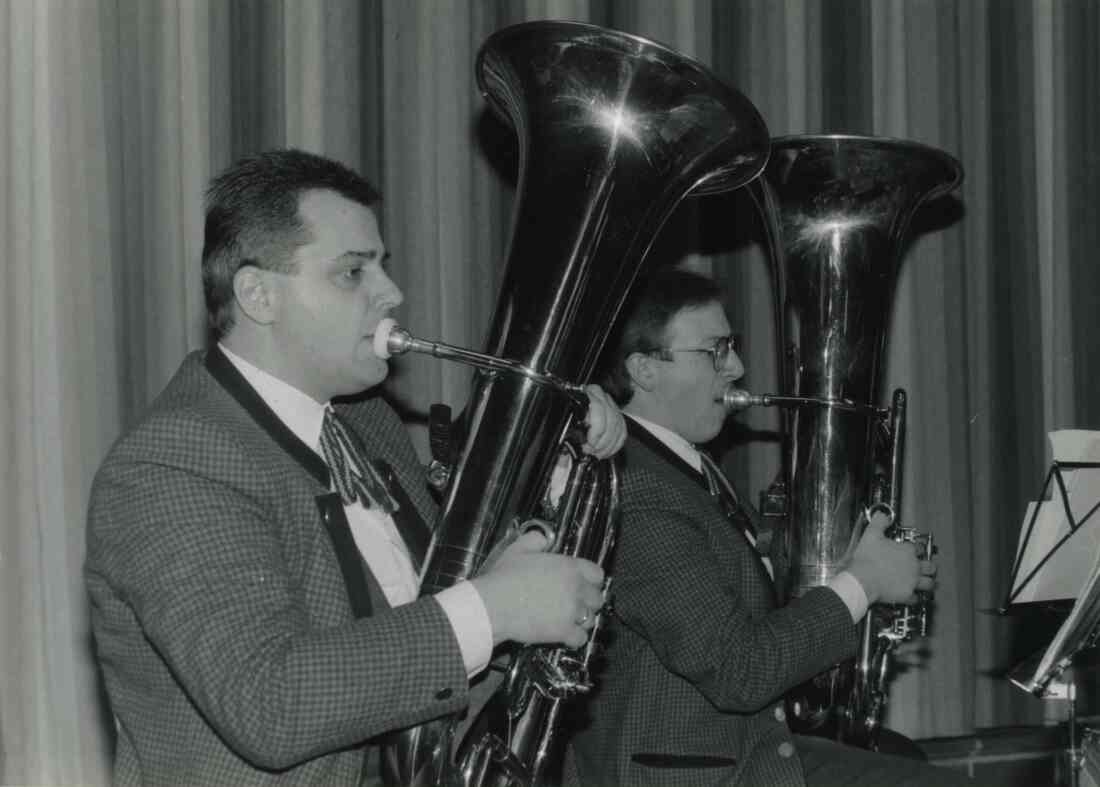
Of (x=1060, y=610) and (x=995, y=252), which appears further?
(x=995, y=252)

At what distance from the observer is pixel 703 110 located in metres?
1.99

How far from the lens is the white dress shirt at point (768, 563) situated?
2285mm

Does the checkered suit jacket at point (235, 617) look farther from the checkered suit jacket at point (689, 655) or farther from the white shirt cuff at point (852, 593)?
the white shirt cuff at point (852, 593)

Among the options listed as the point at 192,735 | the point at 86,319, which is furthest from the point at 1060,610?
the point at 86,319

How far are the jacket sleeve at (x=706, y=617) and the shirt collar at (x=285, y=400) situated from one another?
2.04 ft

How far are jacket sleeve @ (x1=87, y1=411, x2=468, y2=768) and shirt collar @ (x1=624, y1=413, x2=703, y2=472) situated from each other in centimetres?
107

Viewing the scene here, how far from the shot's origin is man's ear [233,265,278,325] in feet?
6.01

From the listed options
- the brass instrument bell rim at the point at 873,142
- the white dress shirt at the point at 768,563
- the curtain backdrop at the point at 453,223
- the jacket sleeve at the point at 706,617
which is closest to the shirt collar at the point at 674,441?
the white dress shirt at the point at 768,563

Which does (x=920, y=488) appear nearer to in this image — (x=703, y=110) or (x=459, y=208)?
(x=459, y=208)

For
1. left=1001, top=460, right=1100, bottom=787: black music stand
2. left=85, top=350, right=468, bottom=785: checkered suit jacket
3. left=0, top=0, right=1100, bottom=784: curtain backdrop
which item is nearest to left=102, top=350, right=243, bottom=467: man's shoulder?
left=85, top=350, right=468, bottom=785: checkered suit jacket

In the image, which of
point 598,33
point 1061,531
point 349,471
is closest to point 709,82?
point 598,33

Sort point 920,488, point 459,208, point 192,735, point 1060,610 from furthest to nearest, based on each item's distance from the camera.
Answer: point 920,488, point 459,208, point 1060,610, point 192,735

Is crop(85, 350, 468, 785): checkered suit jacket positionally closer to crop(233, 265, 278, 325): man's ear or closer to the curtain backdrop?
crop(233, 265, 278, 325): man's ear

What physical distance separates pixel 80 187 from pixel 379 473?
39.8 inches
